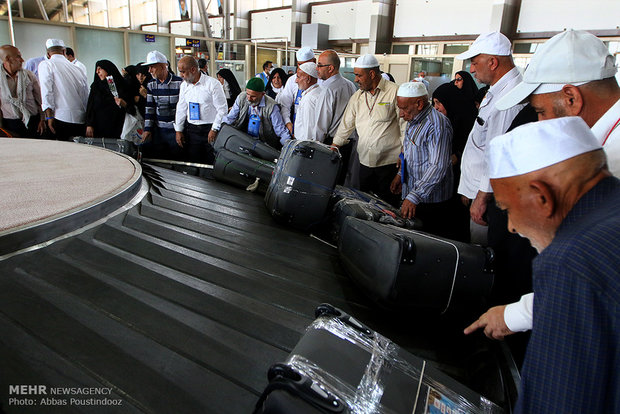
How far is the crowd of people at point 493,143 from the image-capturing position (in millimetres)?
702

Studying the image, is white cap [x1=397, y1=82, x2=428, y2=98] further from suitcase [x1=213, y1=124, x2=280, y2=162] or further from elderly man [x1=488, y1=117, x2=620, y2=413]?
elderly man [x1=488, y1=117, x2=620, y2=413]

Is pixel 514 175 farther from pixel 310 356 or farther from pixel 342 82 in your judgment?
pixel 342 82

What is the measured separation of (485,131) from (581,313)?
189 centimetres

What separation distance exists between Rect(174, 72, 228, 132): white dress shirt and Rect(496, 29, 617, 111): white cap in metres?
3.37

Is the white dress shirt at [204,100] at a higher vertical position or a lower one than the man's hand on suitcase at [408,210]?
higher

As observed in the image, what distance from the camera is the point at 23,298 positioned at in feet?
4.99

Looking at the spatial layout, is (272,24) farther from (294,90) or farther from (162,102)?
(162,102)

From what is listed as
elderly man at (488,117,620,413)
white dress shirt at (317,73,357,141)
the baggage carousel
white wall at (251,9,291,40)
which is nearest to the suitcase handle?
the baggage carousel

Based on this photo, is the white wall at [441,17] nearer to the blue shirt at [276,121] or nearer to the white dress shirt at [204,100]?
the blue shirt at [276,121]

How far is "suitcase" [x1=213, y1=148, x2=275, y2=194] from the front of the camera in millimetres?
3545

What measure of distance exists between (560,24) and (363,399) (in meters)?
12.8

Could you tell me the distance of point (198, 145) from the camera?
4586mm

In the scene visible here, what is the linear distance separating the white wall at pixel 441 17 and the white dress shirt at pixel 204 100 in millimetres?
10312

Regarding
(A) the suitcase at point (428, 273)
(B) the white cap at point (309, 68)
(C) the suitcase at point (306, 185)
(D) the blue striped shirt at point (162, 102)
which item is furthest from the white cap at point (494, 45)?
(D) the blue striped shirt at point (162, 102)
